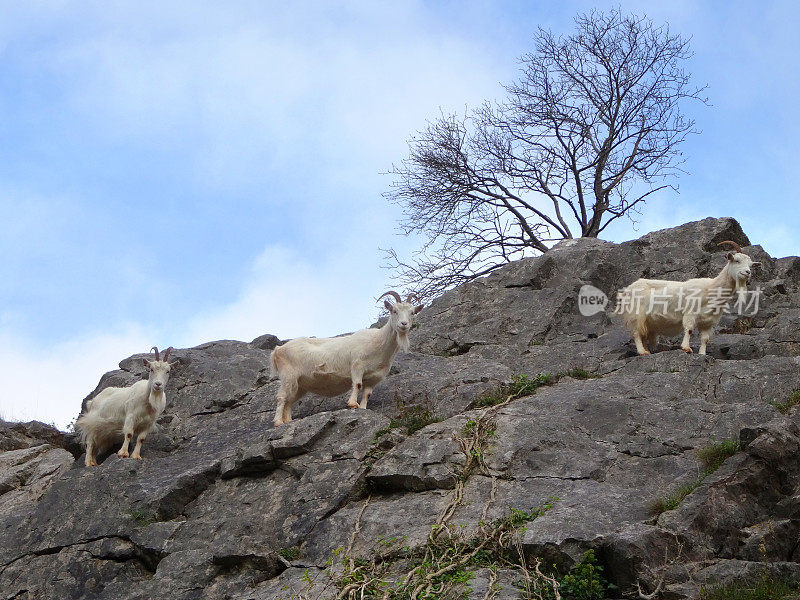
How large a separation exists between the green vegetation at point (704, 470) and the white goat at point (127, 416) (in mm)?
6789

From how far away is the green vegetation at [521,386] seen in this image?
11719mm

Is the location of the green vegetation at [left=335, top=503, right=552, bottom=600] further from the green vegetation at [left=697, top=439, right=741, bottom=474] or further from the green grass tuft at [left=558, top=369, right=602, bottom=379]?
the green grass tuft at [left=558, top=369, right=602, bottom=379]

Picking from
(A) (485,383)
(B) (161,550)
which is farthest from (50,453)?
(A) (485,383)

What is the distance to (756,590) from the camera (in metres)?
7.66

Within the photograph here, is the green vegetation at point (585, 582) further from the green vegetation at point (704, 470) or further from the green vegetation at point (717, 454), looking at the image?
the green vegetation at point (717, 454)

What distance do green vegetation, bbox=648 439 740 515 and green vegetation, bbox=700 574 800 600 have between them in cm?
114

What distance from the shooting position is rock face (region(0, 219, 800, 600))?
8.68 meters

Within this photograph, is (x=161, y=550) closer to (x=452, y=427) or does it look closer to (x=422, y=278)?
(x=452, y=427)

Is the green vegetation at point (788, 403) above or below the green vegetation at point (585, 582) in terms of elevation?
above

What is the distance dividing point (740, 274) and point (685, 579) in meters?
5.49

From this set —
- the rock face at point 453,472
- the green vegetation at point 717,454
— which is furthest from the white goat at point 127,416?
the green vegetation at point 717,454

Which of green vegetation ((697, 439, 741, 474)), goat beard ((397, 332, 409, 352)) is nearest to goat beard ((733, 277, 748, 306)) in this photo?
green vegetation ((697, 439, 741, 474))

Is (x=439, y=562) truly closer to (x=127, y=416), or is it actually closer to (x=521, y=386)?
(x=521, y=386)

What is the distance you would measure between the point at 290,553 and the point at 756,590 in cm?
466
